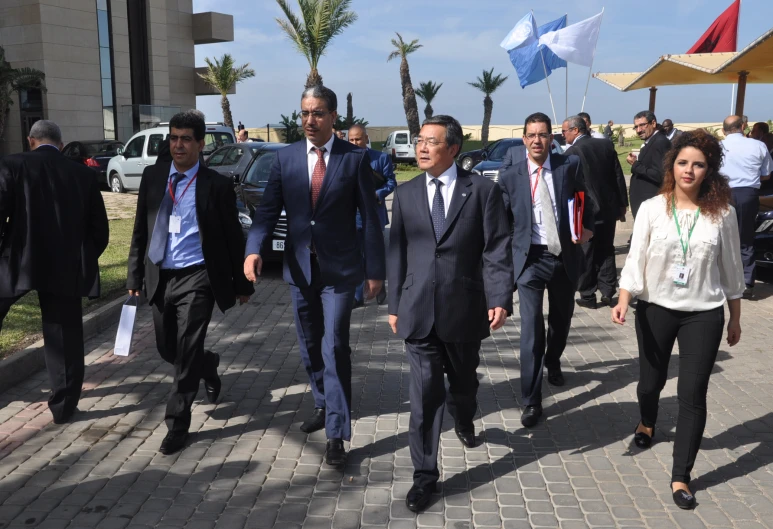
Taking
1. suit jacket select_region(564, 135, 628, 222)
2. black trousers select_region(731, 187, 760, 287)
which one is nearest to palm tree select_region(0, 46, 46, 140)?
suit jacket select_region(564, 135, 628, 222)

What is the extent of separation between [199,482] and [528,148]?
3.06m

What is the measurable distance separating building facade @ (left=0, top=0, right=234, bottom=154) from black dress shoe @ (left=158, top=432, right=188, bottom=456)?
109ft

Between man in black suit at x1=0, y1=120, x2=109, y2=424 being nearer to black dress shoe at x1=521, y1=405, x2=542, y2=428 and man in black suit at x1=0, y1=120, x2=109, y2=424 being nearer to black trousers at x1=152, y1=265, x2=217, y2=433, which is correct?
black trousers at x1=152, y1=265, x2=217, y2=433

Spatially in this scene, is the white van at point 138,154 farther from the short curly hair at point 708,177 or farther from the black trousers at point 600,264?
the short curly hair at point 708,177

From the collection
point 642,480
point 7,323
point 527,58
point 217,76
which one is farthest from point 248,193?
point 217,76

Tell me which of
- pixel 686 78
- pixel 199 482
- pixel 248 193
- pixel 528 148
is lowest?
pixel 199 482

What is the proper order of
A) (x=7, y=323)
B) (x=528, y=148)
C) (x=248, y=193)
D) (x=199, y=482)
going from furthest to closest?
(x=248, y=193) → (x=7, y=323) → (x=528, y=148) → (x=199, y=482)

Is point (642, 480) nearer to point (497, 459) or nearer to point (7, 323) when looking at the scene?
point (497, 459)

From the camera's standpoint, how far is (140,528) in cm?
370

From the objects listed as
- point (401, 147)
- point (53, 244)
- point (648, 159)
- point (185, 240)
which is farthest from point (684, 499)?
point (401, 147)

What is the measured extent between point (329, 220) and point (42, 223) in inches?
80.8

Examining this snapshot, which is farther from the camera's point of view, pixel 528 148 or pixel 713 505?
pixel 528 148

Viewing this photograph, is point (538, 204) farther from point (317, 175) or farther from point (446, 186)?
point (317, 175)

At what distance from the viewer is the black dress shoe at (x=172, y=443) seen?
4.62 meters
